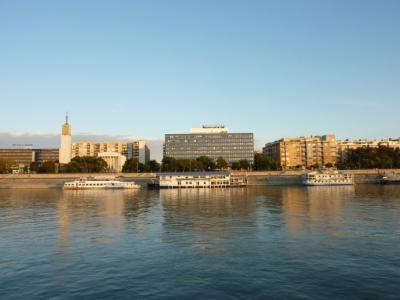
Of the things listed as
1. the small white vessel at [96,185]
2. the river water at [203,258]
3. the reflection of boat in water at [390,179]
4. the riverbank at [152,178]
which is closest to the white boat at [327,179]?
the riverbank at [152,178]

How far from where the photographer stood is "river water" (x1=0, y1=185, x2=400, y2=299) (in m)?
22.0

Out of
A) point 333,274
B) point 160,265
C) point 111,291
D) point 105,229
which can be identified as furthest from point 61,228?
point 333,274

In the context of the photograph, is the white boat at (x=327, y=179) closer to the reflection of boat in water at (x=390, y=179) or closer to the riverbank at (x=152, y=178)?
the riverbank at (x=152, y=178)

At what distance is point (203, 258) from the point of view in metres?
28.9

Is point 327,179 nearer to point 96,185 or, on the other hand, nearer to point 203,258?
point 96,185

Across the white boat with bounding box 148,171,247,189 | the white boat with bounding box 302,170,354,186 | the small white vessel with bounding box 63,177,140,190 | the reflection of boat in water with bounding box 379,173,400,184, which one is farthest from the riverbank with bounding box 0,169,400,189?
the small white vessel with bounding box 63,177,140,190

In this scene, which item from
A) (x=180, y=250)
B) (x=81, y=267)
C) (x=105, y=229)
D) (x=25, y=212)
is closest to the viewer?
(x=81, y=267)

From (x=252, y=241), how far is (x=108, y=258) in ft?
42.8

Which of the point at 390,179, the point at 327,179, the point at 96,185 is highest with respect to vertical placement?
the point at 327,179

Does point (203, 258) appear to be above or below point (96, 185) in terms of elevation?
below

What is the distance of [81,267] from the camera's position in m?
26.7

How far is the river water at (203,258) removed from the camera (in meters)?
22.0

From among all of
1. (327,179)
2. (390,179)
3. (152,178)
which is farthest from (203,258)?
(390,179)

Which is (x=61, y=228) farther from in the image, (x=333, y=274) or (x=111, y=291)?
(x=333, y=274)
